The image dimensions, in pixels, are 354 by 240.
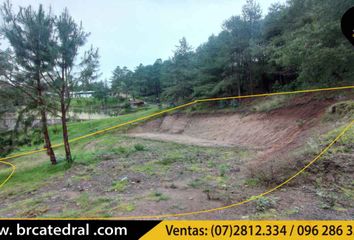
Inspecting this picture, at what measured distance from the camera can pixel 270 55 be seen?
1560 centimetres

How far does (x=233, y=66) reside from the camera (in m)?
18.6

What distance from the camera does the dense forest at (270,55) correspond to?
28.0 feet

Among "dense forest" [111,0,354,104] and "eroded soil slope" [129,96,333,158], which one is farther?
"eroded soil slope" [129,96,333,158]

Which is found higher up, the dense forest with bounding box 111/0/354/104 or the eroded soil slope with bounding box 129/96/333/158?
the dense forest with bounding box 111/0/354/104

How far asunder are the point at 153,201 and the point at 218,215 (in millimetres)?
1563

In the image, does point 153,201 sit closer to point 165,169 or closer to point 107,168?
point 165,169

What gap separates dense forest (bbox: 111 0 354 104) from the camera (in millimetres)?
8531

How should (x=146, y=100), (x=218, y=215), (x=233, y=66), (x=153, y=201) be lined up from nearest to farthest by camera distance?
1. (x=218, y=215)
2. (x=153, y=201)
3. (x=233, y=66)
4. (x=146, y=100)

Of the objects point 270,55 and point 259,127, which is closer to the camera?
point 259,127

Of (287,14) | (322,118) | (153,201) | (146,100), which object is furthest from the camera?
(146,100)

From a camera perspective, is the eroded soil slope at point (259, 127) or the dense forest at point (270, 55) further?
the eroded soil slope at point (259, 127)

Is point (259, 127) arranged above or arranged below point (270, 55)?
below

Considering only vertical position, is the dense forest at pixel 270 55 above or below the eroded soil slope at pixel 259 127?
above

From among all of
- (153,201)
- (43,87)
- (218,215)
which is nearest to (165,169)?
(153,201)
